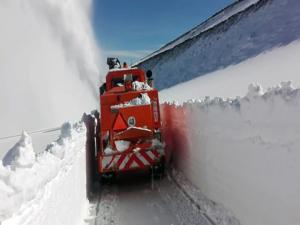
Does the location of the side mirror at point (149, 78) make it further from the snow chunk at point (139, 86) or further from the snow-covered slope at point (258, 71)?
the snow-covered slope at point (258, 71)

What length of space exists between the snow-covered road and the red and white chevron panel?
1.79 feet

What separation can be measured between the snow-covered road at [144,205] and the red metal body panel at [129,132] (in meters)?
0.58

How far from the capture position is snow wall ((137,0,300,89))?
167 feet

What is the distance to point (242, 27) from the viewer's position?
2359 inches

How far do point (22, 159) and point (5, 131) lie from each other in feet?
80.2

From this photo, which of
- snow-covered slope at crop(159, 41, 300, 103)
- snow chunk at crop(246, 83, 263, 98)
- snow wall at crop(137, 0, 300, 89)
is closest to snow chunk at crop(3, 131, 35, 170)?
snow chunk at crop(246, 83, 263, 98)

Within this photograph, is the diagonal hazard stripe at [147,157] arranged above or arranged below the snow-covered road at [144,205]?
above

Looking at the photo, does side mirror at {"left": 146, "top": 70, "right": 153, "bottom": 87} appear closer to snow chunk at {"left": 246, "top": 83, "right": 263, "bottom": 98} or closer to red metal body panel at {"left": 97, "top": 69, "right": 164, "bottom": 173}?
red metal body panel at {"left": 97, "top": 69, "right": 164, "bottom": 173}

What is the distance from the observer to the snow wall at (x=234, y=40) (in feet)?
167

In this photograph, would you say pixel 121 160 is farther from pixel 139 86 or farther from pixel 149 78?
pixel 149 78

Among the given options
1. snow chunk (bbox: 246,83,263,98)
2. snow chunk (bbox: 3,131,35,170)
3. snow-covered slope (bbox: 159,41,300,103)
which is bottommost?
snow chunk (bbox: 3,131,35,170)

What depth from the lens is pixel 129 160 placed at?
31.5 ft

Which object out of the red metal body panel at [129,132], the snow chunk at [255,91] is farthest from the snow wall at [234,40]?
the snow chunk at [255,91]

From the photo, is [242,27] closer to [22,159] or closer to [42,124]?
[42,124]
